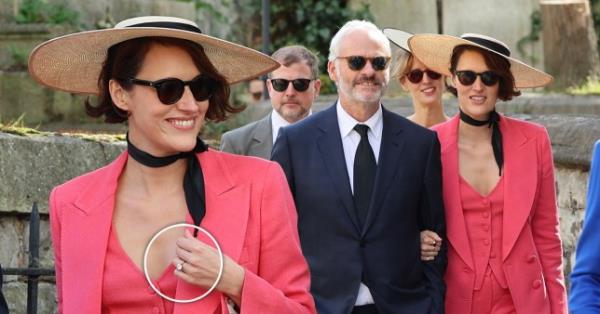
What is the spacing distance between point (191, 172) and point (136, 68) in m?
0.31

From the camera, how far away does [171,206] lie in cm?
412

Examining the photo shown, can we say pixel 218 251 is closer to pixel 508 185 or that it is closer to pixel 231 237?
pixel 231 237

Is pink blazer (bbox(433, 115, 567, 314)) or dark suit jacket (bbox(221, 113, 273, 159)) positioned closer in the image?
pink blazer (bbox(433, 115, 567, 314))

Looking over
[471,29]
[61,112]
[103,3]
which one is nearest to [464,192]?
[61,112]

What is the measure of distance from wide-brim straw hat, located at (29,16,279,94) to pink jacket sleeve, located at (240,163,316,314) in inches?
16.0

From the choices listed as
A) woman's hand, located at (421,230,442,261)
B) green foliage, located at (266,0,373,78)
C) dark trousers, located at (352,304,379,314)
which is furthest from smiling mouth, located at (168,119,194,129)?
green foliage, located at (266,0,373,78)

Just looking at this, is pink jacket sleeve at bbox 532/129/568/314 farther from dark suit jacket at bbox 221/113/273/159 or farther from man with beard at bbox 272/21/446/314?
dark suit jacket at bbox 221/113/273/159

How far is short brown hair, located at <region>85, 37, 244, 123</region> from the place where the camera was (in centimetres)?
414

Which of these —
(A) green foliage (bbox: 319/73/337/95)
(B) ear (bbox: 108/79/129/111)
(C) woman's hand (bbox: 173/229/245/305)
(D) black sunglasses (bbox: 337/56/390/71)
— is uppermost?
(B) ear (bbox: 108/79/129/111)

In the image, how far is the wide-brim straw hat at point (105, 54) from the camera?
411 centimetres

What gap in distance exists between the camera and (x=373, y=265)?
573cm

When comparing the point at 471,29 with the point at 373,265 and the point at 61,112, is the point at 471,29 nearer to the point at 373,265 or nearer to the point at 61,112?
the point at 61,112

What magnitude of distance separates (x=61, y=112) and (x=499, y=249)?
171 inches

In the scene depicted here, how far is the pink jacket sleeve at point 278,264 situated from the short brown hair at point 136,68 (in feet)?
0.95
